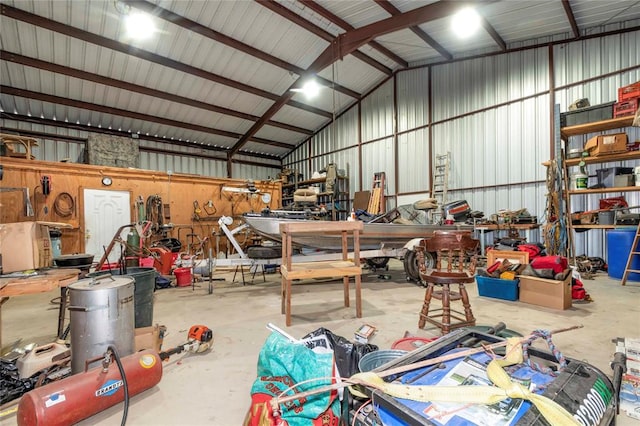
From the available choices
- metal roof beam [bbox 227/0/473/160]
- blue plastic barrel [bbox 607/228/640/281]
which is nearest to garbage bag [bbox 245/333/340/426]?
blue plastic barrel [bbox 607/228/640/281]

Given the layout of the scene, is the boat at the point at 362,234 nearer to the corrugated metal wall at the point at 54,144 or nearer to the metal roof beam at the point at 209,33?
the metal roof beam at the point at 209,33

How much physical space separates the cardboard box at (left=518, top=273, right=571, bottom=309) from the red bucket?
5.15 metres

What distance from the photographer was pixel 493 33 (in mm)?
6648

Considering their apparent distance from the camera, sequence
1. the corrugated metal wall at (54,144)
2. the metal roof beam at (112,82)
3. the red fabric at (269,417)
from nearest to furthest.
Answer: the red fabric at (269,417) < the metal roof beam at (112,82) < the corrugated metal wall at (54,144)

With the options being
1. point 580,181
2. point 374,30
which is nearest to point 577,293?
point 580,181

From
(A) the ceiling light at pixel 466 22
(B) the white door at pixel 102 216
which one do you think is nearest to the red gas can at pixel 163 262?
(B) the white door at pixel 102 216

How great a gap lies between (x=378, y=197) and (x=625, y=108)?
574 cm

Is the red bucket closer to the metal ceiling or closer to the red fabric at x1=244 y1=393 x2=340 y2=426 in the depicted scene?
the red fabric at x1=244 y1=393 x2=340 y2=426

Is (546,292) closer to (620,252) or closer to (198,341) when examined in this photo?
(620,252)

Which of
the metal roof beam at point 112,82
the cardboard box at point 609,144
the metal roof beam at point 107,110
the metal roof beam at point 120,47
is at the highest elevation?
the metal roof beam at point 120,47

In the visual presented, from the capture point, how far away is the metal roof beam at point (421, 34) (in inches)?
232

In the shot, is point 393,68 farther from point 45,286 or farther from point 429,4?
point 45,286

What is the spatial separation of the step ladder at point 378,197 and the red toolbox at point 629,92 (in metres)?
5.59

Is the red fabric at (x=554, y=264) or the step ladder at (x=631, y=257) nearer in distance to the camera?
the red fabric at (x=554, y=264)
